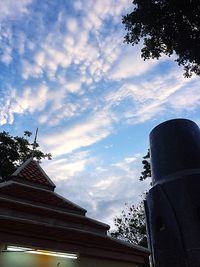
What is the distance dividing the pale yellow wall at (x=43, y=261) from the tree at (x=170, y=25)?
7.59 metres

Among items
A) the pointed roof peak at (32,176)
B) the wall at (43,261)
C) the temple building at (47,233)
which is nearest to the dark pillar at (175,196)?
the temple building at (47,233)

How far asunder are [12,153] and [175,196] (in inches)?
926

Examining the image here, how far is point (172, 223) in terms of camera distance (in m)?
2.13

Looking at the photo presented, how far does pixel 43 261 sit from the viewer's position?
844cm

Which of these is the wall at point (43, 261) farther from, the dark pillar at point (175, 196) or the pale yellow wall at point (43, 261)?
the dark pillar at point (175, 196)

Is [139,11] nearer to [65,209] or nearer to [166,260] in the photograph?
[65,209]

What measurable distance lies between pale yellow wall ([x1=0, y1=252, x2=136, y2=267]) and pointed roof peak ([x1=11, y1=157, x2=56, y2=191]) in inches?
188

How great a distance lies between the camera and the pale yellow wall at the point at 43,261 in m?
7.75

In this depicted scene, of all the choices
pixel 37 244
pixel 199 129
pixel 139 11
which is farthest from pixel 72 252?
pixel 139 11

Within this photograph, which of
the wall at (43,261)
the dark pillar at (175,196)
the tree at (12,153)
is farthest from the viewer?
the tree at (12,153)

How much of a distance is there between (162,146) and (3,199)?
8.68m

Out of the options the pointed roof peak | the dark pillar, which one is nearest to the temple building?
the pointed roof peak

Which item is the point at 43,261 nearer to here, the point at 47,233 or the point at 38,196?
the point at 47,233

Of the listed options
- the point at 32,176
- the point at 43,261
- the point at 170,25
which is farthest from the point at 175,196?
the point at 32,176
